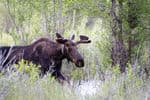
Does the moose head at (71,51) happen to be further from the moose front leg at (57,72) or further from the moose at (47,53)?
the moose front leg at (57,72)

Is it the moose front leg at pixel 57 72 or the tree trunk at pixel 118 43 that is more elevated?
the tree trunk at pixel 118 43

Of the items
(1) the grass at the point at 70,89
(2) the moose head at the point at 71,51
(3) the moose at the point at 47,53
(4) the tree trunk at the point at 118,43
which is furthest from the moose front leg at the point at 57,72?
(1) the grass at the point at 70,89

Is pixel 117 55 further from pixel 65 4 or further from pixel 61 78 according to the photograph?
pixel 65 4

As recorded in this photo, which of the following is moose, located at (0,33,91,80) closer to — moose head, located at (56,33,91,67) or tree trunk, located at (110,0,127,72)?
moose head, located at (56,33,91,67)

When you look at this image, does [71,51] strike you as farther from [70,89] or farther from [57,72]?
[70,89]

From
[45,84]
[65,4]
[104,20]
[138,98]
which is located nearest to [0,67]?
[45,84]

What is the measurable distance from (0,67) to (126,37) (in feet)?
10.3

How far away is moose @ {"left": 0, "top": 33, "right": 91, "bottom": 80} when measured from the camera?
1064 cm

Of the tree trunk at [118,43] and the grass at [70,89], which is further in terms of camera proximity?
the tree trunk at [118,43]

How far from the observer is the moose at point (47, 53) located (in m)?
10.6

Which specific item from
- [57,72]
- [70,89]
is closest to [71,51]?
[57,72]

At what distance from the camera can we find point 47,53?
35.9ft

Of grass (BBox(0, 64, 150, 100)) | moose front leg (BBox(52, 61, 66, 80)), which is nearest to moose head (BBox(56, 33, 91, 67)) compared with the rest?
moose front leg (BBox(52, 61, 66, 80))

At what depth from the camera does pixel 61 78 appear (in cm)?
1035
